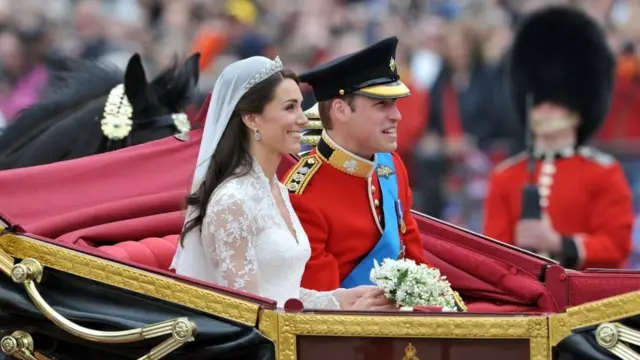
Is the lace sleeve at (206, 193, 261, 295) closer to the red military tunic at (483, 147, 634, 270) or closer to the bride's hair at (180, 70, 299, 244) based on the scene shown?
the bride's hair at (180, 70, 299, 244)

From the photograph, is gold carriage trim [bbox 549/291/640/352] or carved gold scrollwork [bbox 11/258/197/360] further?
carved gold scrollwork [bbox 11/258/197/360]

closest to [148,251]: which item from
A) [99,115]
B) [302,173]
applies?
[302,173]

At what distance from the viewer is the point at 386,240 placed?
5.10 metres

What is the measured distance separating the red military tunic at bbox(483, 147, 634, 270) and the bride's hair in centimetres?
293

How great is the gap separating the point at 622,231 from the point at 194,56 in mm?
2251

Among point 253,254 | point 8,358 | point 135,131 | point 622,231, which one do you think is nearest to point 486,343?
point 253,254

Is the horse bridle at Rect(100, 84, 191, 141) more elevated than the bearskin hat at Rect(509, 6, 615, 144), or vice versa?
the bearskin hat at Rect(509, 6, 615, 144)

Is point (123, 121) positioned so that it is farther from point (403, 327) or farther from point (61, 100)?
point (403, 327)

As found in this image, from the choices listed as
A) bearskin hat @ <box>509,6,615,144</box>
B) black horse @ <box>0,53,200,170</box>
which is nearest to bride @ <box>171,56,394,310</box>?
black horse @ <box>0,53,200,170</box>

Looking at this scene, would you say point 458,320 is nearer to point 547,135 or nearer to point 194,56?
point 194,56

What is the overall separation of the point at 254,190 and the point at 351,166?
1.94 ft

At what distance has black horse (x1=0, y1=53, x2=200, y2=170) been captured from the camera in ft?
19.5

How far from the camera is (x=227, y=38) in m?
12.2

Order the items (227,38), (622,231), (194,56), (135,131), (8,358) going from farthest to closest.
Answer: (227,38) < (622,231) < (194,56) < (135,131) < (8,358)
